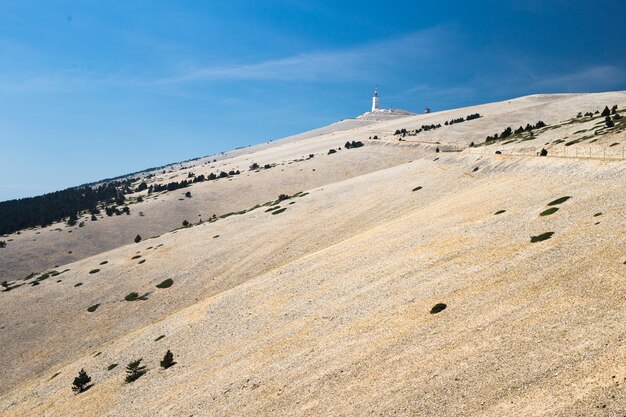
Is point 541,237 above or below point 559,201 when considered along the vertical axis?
below

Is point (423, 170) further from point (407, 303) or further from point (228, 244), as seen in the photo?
point (407, 303)

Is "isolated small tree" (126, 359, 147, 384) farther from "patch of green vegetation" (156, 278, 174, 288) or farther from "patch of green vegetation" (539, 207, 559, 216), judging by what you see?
"patch of green vegetation" (539, 207, 559, 216)

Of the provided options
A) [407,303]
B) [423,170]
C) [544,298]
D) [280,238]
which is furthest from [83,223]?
[544,298]

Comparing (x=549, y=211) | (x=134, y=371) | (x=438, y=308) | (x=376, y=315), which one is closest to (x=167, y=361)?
(x=134, y=371)

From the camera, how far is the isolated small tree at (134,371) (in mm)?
28766

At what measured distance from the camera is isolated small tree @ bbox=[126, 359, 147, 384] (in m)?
28.8

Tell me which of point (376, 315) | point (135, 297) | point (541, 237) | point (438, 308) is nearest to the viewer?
point (438, 308)

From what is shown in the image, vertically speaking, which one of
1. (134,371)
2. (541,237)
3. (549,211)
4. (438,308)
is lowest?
(134,371)

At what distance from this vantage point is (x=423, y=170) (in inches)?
2928

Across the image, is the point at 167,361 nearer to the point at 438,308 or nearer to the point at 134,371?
the point at 134,371

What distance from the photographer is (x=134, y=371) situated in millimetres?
29359

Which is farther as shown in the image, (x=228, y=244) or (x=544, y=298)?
(x=228, y=244)

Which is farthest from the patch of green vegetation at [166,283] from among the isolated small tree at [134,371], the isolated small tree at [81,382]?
the isolated small tree at [134,371]

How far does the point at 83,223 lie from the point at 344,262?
90023 mm
